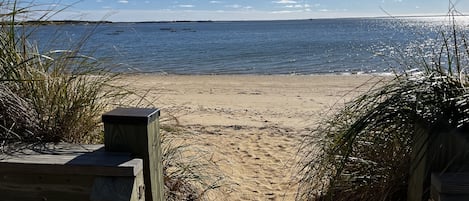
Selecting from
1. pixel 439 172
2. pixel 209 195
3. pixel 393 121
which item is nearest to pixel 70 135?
pixel 209 195

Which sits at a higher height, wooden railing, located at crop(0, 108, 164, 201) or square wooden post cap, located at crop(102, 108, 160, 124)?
square wooden post cap, located at crop(102, 108, 160, 124)

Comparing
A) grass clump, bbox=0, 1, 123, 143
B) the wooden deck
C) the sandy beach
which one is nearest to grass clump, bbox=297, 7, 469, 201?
the sandy beach

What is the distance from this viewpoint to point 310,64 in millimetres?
24719

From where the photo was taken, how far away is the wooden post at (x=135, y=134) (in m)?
2.02

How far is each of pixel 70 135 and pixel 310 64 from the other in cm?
2284

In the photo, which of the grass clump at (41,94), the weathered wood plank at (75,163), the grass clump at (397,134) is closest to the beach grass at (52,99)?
the grass clump at (41,94)

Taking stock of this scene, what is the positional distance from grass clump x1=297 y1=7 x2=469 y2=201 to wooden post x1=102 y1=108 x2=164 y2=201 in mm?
989

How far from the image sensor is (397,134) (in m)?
2.29

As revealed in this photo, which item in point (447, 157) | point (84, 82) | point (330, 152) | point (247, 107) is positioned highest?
point (84, 82)

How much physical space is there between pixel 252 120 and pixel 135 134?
6569 mm

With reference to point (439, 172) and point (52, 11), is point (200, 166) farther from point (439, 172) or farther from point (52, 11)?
point (439, 172)

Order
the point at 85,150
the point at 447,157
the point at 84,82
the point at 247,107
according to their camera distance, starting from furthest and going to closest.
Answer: the point at 247,107
the point at 84,82
the point at 85,150
the point at 447,157

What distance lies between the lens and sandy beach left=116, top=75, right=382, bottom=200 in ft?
14.6

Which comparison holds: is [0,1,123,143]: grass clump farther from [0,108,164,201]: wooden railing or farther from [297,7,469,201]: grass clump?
[297,7,469,201]: grass clump
